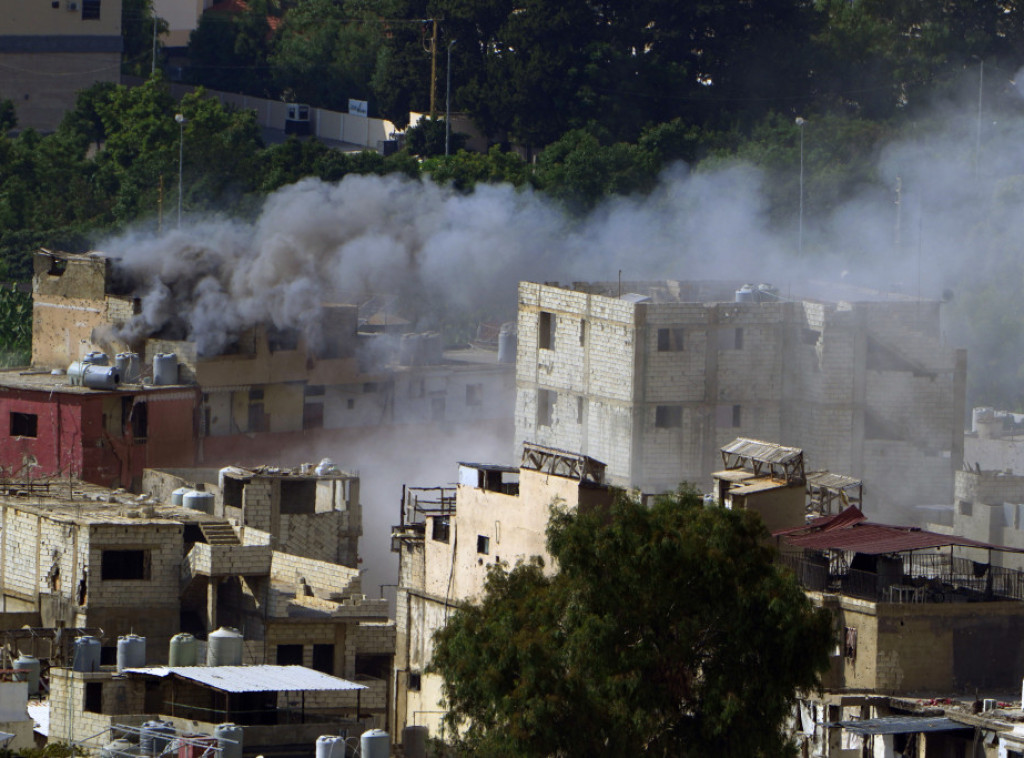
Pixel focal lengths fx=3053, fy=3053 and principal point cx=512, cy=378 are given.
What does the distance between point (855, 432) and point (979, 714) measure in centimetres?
2644

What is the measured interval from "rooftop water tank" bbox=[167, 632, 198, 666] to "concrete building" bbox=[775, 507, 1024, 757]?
8437mm

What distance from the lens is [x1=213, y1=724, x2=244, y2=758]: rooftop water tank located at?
37344mm

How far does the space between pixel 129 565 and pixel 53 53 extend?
224 feet

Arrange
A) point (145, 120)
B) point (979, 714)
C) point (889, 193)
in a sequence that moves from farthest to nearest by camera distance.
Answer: point (145, 120)
point (889, 193)
point (979, 714)

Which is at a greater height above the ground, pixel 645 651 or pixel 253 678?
pixel 645 651

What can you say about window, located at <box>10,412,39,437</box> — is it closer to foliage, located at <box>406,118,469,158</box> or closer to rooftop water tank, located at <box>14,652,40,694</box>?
rooftop water tank, located at <box>14,652,40,694</box>

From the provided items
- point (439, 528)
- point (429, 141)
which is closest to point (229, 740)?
point (439, 528)

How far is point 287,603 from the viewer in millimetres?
47750

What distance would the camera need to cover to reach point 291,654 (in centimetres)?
4672

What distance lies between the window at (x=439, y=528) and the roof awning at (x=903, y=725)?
1093 cm

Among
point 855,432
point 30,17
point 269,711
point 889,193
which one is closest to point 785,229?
point 889,193

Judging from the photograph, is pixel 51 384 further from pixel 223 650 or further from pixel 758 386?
pixel 223 650

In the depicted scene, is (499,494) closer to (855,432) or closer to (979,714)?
(979,714)

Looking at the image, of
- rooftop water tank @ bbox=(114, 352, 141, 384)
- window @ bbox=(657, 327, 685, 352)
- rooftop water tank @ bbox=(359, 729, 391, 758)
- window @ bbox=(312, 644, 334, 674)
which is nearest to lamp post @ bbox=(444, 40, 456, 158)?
rooftop water tank @ bbox=(114, 352, 141, 384)
